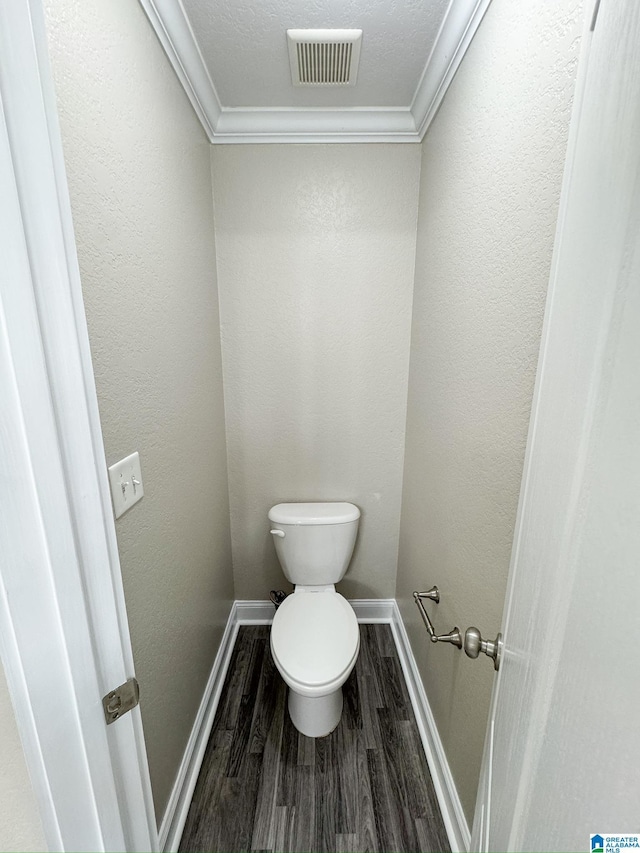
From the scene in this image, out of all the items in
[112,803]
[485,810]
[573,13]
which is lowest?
[485,810]

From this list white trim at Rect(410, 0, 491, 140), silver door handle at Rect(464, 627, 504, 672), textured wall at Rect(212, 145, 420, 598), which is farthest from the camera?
textured wall at Rect(212, 145, 420, 598)

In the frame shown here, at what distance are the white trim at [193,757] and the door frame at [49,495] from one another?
75 centimetres

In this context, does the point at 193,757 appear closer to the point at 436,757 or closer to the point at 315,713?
the point at 315,713

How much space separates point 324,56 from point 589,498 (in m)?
1.46

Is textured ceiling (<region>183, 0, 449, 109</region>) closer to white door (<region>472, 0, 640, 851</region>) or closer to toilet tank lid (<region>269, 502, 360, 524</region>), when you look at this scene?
white door (<region>472, 0, 640, 851</region>)

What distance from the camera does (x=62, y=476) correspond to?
1.47 feet

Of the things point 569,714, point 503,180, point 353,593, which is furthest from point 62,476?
point 353,593

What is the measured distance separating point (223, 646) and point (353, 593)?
68cm

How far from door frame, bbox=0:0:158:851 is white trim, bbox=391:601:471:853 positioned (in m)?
1.03

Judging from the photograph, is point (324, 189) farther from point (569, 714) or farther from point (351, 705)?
point (351, 705)

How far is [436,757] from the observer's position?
1254mm

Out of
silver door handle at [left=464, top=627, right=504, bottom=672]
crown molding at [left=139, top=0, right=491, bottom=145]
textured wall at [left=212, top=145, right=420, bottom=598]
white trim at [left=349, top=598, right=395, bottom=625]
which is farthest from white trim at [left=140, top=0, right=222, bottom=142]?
white trim at [left=349, top=598, right=395, bottom=625]

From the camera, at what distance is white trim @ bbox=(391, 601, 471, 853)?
1.07 m

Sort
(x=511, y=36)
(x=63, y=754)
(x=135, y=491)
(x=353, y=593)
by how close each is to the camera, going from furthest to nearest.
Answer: (x=353, y=593), (x=135, y=491), (x=511, y=36), (x=63, y=754)
